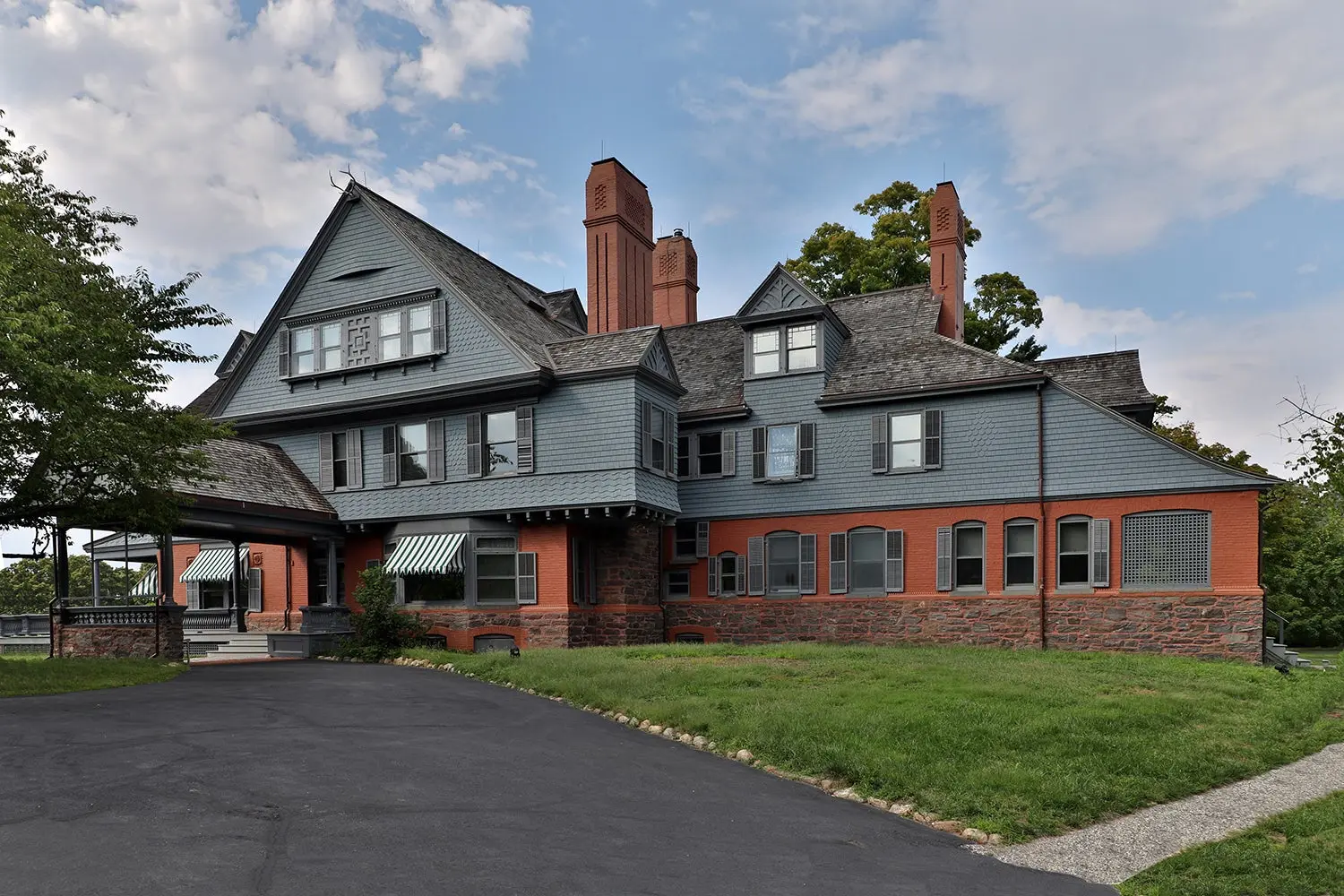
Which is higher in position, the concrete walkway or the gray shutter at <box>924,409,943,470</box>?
the gray shutter at <box>924,409,943,470</box>

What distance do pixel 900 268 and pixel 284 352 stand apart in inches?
923

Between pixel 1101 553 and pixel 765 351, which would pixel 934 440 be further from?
pixel 765 351

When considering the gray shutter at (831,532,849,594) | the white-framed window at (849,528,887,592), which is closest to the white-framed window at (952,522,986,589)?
the white-framed window at (849,528,887,592)

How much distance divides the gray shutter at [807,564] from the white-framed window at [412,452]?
34.3ft

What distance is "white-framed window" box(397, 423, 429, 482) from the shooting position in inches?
1056

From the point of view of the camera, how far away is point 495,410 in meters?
26.0

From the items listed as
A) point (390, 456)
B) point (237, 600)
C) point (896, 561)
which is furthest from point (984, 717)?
point (237, 600)

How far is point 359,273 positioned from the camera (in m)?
27.7

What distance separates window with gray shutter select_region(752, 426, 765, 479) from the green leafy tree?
38620 millimetres

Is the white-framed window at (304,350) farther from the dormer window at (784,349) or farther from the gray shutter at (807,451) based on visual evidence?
the gray shutter at (807,451)

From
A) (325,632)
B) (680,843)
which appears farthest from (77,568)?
(680,843)

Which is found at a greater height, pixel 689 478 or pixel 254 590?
pixel 689 478

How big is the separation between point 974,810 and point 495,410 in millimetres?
18969

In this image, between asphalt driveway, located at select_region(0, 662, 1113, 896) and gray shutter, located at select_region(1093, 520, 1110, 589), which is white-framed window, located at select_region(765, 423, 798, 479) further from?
asphalt driveway, located at select_region(0, 662, 1113, 896)
